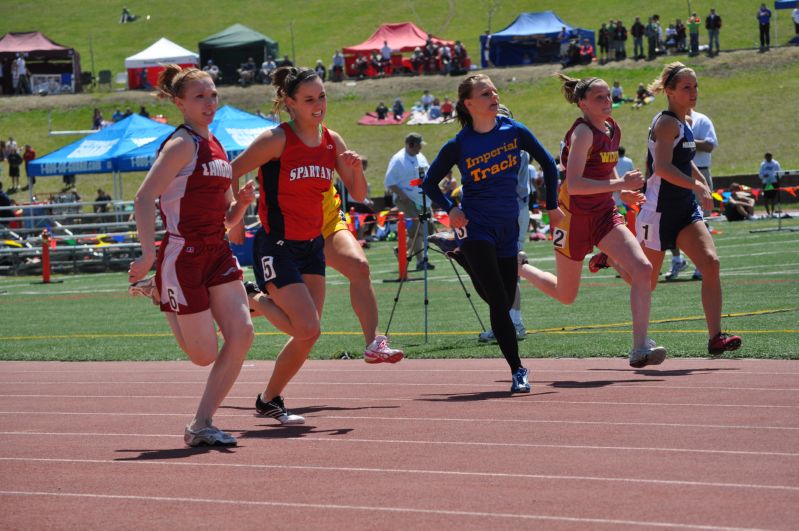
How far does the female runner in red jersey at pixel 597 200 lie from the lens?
9.27m

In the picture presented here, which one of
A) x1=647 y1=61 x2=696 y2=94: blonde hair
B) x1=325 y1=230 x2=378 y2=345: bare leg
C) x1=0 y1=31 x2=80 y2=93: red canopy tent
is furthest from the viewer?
x1=0 y1=31 x2=80 y2=93: red canopy tent

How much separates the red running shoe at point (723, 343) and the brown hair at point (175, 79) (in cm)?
450

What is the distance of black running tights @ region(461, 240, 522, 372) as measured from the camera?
8.82 meters

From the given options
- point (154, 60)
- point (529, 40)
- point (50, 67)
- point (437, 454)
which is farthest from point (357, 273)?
point (50, 67)

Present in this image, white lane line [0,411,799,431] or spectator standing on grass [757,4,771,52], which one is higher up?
spectator standing on grass [757,4,771,52]

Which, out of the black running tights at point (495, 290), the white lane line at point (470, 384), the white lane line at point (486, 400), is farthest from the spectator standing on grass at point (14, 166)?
the black running tights at point (495, 290)

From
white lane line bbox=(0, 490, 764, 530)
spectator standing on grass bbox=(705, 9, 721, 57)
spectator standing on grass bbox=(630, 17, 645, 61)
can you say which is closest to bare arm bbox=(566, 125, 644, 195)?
white lane line bbox=(0, 490, 764, 530)

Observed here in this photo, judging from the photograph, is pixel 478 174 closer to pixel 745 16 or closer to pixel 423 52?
pixel 423 52

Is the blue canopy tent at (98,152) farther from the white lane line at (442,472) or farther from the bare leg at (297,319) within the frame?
the white lane line at (442,472)

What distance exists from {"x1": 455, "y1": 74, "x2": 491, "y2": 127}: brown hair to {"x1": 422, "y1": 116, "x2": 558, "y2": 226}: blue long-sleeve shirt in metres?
0.07

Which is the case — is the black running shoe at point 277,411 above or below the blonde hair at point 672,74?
below

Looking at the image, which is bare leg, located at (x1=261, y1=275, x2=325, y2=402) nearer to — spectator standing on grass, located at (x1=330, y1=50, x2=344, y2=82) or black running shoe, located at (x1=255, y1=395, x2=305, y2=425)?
black running shoe, located at (x1=255, y1=395, x2=305, y2=425)

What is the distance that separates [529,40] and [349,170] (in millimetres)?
54994

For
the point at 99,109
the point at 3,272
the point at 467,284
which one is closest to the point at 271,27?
the point at 99,109
